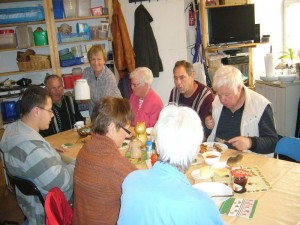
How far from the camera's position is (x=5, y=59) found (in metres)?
4.46

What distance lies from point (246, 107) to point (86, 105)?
2.06 meters

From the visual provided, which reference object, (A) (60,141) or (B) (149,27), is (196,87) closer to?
(A) (60,141)

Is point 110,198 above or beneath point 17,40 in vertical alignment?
beneath

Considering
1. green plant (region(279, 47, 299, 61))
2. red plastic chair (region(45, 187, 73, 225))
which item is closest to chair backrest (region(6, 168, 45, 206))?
red plastic chair (region(45, 187, 73, 225))

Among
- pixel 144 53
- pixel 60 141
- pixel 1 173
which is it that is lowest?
pixel 1 173

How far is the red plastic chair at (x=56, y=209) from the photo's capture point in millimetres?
1413

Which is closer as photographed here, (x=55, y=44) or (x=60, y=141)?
(x=60, y=141)

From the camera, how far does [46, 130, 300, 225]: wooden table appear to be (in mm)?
1344

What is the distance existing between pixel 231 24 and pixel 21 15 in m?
3.02

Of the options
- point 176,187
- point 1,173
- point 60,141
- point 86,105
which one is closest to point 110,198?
point 176,187

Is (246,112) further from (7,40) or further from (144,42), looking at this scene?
(7,40)

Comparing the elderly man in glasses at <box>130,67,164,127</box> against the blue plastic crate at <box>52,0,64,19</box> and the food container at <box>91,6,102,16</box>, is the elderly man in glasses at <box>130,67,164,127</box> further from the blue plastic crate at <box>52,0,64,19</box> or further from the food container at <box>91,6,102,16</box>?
the blue plastic crate at <box>52,0,64,19</box>

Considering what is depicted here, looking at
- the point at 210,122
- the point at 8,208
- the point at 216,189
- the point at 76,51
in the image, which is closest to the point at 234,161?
the point at 216,189

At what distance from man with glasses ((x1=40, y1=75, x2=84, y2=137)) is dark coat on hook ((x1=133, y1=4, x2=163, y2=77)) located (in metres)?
1.47
